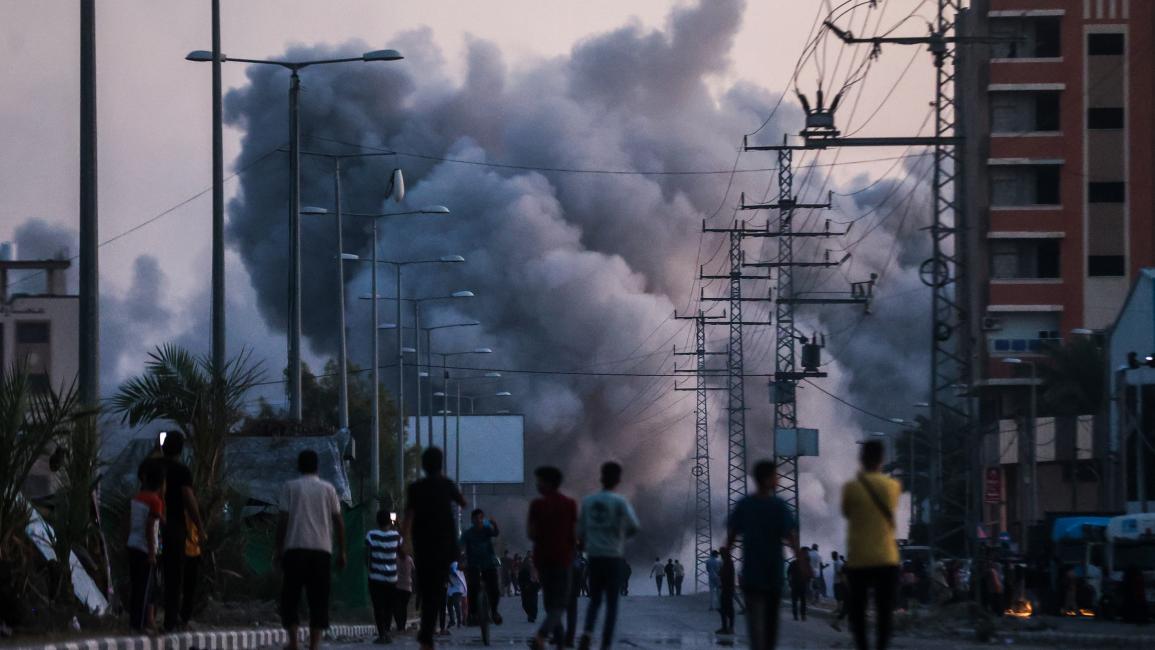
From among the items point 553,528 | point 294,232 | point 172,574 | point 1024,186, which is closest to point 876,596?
point 553,528

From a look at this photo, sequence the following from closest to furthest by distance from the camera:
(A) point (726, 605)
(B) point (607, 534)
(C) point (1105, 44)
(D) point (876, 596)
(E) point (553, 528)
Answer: (D) point (876, 596) → (B) point (607, 534) → (E) point (553, 528) → (A) point (726, 605) → (C) point (1105, 44)

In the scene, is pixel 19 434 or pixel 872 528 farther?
pixel 19 434

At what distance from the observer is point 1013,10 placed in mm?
68688

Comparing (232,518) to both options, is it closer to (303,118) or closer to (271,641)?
(271,641)

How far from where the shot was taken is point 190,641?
56.0 feet

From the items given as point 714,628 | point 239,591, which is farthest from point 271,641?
point 714,628

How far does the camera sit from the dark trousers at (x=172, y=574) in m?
16.0

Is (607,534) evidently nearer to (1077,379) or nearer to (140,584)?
(140,584)

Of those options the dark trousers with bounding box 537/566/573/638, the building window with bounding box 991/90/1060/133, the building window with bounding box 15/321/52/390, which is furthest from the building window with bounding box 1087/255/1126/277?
the dark trousers with bounding box 537/566/573/638

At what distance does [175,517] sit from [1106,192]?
58951 millimetres

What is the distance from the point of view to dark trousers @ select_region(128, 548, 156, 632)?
15.9m

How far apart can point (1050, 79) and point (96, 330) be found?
55.6 metres

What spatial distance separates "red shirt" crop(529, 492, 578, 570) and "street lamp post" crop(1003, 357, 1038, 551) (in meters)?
37.0

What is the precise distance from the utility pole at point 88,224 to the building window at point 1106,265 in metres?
55.7
